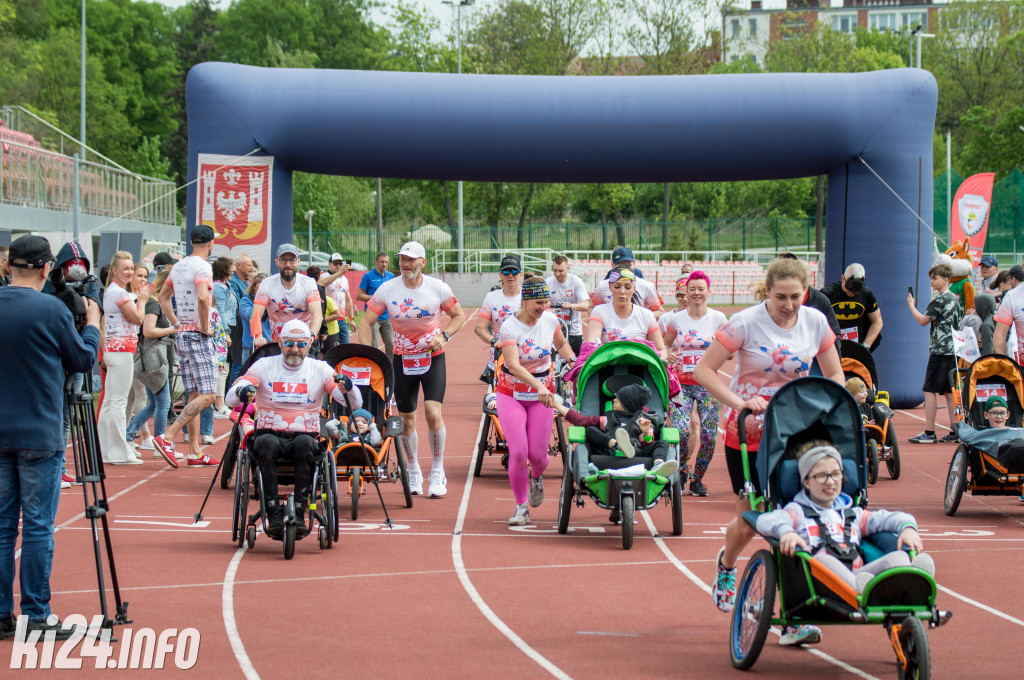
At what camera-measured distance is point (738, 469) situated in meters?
6.37

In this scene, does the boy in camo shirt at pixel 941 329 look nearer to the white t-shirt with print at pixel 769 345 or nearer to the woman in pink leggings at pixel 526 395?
the woman in pink leggings at pixel 526 395

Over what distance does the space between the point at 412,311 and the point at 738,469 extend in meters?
4.78

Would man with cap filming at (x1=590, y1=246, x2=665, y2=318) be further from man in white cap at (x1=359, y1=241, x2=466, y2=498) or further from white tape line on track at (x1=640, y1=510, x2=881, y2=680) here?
white tape line on track at (x1=640, y1=510, x2=881, y2=680)

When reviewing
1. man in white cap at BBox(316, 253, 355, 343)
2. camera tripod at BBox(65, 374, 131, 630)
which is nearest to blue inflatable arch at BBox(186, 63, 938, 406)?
man in white cap at BBox(316, 253, 355, 343)

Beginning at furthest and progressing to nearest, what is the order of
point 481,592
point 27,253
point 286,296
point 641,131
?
1. point 641,131
2. point 286,296
3. point 481,592
4. point 27,253

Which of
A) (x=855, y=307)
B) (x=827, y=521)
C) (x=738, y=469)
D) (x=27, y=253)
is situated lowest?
(x=827, y=521)

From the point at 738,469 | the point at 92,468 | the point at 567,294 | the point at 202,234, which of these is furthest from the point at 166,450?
the point at 738,469

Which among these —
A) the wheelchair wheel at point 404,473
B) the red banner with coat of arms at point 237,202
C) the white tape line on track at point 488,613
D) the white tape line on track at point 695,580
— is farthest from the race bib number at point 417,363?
the red banner with coat of arms at point 237,202

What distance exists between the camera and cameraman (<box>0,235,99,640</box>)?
6.08 m

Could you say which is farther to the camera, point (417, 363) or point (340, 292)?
point (340, 292)

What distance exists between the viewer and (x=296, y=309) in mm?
11883

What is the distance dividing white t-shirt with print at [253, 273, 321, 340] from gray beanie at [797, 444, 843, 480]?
692 cm

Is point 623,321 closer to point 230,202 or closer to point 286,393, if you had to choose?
point 286,393

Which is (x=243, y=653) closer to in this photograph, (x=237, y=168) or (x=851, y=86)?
(x=237, y=168)
